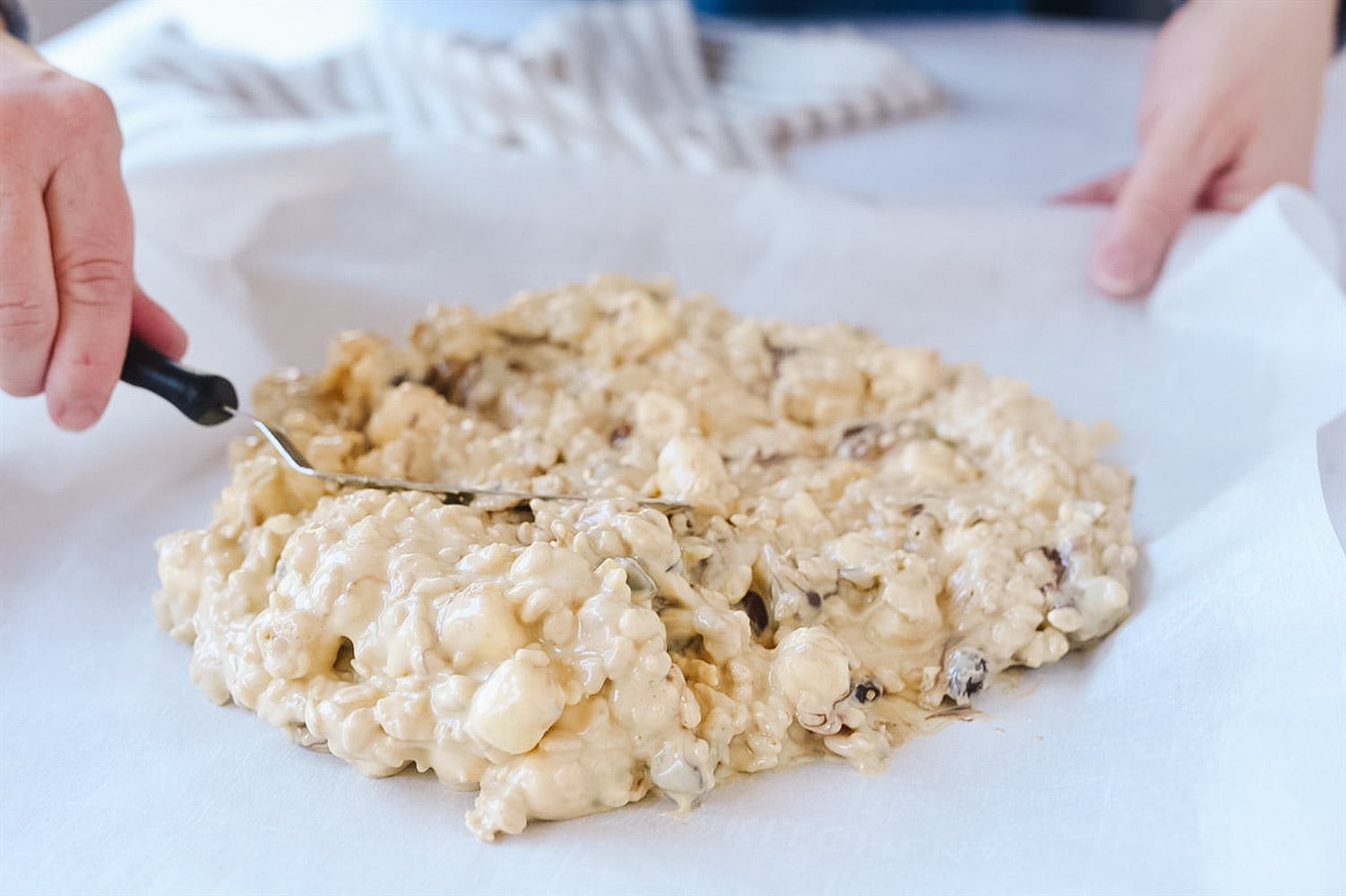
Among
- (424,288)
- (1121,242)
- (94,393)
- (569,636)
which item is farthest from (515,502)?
(1121,242)

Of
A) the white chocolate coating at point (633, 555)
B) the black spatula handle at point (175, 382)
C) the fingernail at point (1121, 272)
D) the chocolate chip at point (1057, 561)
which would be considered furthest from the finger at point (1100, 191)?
the black spatula handle at point (175, 382)

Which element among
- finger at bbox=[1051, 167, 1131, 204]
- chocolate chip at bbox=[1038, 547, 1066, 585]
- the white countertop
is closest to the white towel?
the white countertop

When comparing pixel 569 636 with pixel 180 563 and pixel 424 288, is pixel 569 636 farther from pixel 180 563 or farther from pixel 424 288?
pixel 424 288

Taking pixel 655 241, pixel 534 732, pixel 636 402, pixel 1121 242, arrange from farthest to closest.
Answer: pixel 655 241, pixel 1121 242, pixel 636 402, pixel 534 732

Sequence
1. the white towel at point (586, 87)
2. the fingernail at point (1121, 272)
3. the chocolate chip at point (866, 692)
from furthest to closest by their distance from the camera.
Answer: the white towel at point (586, 87)
the fingernail at point (1121, 272)
the chocolate chip at point (866, 692)

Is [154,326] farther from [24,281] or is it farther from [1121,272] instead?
[1121,272]

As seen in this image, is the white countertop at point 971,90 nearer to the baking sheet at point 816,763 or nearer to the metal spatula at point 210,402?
the baking sheet at point 816,763
